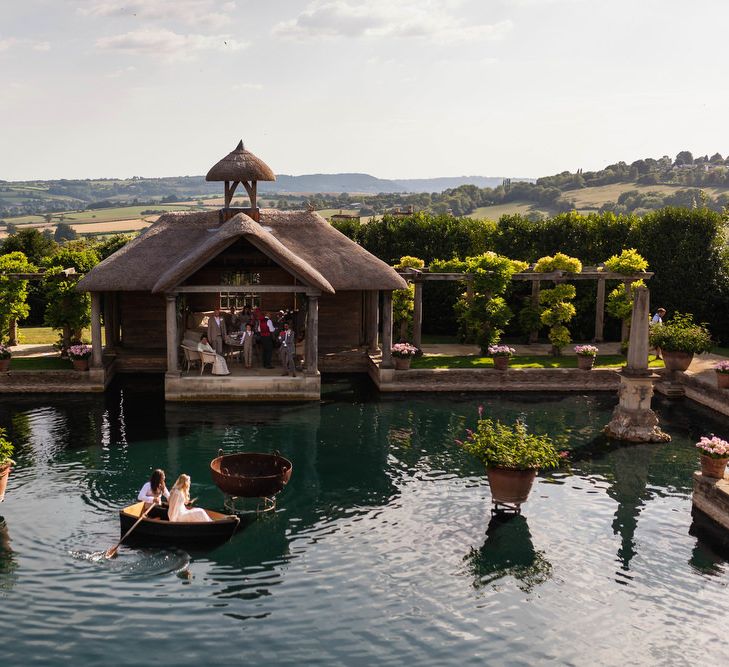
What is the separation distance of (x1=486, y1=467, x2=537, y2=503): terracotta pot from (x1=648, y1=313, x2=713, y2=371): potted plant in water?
1272cm

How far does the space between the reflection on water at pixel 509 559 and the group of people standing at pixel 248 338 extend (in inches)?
479

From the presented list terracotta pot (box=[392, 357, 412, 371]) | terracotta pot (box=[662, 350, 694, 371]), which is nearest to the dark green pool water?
terracotta pot (box=[392, 357, 412, 371])

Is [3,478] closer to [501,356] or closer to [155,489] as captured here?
[155,489]

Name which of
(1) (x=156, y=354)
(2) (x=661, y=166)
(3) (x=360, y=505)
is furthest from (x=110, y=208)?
(3) (x=360, y=505)

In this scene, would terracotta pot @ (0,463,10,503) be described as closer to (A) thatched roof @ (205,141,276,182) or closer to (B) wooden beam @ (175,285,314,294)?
(B) wooden beam @ (175,285,314,294)

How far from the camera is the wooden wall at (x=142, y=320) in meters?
32.4

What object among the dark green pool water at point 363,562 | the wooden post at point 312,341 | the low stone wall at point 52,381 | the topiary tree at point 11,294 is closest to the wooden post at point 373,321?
the wooden post at point 312,341

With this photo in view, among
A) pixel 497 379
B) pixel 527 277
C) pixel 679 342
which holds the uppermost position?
pixel 527 277

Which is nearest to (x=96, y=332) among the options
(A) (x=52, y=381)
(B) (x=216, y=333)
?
(A) (x=52, y=381)

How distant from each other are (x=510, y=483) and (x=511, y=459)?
1.79 ft

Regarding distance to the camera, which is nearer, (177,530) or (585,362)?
(177,530)

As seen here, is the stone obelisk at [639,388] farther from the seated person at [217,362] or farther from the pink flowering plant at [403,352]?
the seated person at [217,362]

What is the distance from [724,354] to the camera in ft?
109

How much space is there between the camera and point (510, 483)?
697 inches
